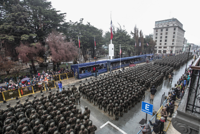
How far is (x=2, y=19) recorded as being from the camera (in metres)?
21.8

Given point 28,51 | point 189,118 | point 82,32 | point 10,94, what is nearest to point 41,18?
point 28,51

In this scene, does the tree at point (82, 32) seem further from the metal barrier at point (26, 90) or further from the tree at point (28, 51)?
the metal barrier at point (26, 90)

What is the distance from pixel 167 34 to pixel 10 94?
86722 millimetres

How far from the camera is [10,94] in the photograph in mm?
11656

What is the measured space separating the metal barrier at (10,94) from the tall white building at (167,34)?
76882 mm

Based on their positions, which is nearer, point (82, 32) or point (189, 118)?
point (189, 118)

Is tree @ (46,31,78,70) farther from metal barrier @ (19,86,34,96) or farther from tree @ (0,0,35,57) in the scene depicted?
metal barrier @ (19,86,34,96)

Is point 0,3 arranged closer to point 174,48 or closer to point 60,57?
point 60,57

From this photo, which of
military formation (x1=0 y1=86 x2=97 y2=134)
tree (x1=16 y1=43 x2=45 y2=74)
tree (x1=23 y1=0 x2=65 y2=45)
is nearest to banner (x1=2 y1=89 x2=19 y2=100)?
military formation (x1=0 y1=86 x2=97 y2=134)

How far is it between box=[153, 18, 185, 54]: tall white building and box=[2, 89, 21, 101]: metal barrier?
76882 millimetres

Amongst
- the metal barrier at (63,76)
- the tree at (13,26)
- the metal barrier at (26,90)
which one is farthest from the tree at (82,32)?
the metal barrier at (26,90)

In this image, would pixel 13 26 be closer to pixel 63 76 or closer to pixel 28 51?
pixel 28 51

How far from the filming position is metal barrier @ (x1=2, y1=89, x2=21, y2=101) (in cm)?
1138

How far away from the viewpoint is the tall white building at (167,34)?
69.3 metres
